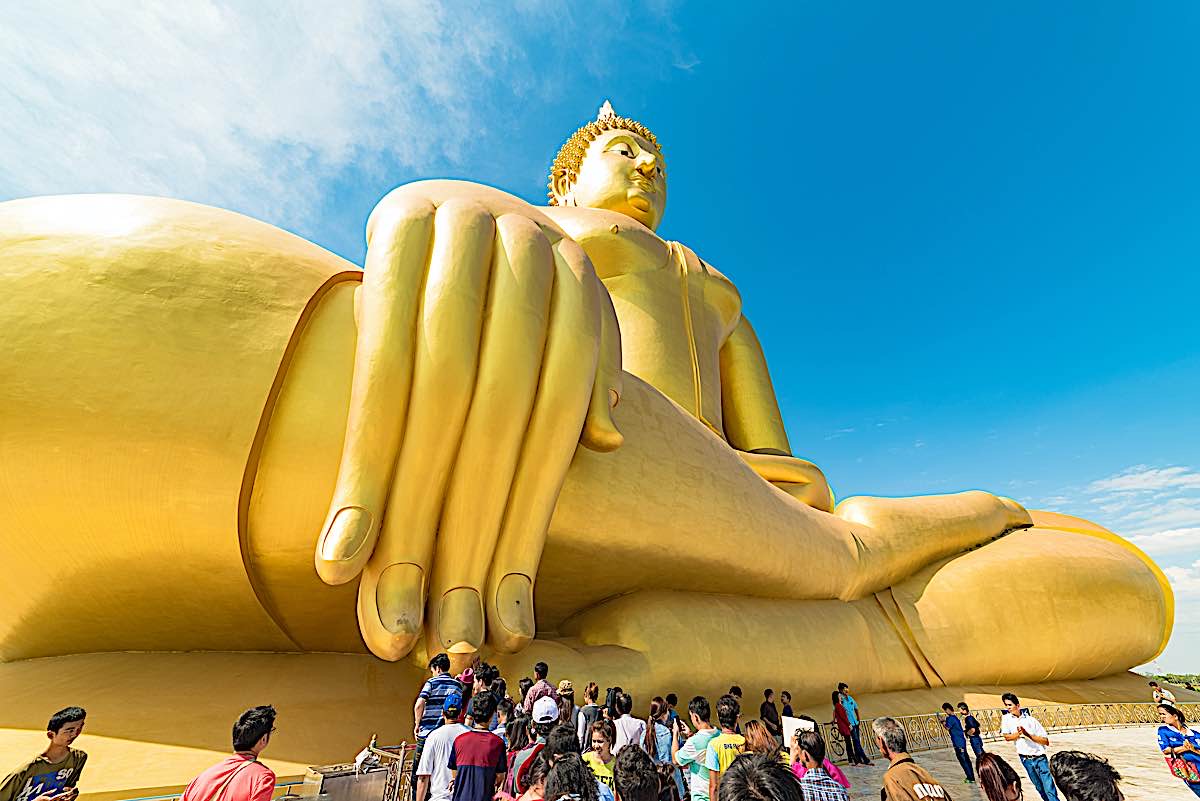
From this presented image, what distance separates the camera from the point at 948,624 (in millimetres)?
6289

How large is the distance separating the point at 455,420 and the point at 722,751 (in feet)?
6.60

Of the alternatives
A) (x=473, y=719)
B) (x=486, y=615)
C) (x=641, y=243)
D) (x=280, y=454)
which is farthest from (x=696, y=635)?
(x=641, y=243)

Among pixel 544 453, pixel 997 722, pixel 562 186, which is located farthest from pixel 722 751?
pixel 562 186

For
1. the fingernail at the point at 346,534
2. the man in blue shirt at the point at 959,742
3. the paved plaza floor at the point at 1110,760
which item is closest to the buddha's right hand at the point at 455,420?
the fingernail at the point at 346,534

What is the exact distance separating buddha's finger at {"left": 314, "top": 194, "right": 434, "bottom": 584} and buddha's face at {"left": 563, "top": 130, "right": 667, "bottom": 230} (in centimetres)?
543

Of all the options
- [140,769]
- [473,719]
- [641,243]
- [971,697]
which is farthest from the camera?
[641,243]

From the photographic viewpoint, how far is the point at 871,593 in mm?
6527

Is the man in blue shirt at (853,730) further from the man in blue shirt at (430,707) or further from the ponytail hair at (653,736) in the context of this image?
the man in blue shirt at (430,707)

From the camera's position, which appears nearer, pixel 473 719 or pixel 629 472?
pixel 473 719

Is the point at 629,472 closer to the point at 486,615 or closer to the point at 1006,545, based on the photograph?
the point at 486,615

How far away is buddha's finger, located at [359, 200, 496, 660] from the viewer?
3.31 m

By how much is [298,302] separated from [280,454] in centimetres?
85

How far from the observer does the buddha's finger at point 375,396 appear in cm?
320

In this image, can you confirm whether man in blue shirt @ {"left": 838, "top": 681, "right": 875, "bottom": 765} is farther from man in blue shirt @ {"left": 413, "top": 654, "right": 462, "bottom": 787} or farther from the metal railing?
man in blue shirt @ {"left": 413, "top": 654, "right": 462, "bottom": 787}
